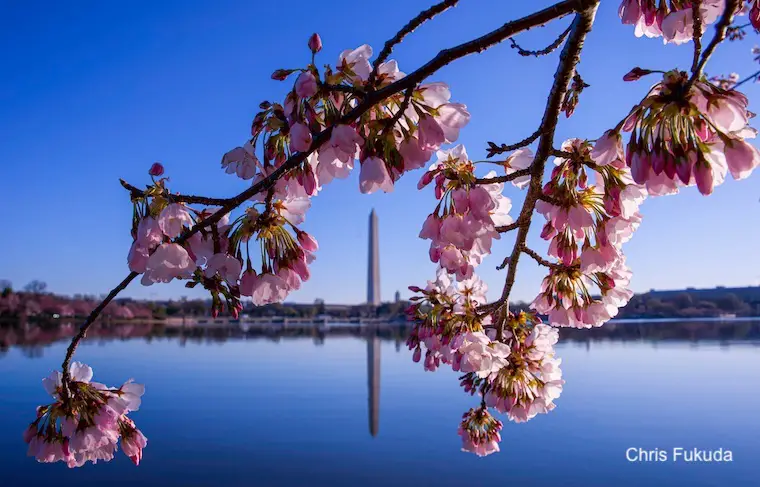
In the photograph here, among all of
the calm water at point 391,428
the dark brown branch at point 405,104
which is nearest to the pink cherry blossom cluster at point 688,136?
the dark brown branch at point 405,104

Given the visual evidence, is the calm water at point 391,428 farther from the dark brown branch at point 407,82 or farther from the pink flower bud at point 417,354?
the dark brown branch at point 407,82

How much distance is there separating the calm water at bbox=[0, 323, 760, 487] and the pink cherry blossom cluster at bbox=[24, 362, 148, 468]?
8.72 m

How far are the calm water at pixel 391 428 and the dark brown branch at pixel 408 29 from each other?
9.64 meters

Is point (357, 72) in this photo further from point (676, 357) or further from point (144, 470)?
point (676, 357)

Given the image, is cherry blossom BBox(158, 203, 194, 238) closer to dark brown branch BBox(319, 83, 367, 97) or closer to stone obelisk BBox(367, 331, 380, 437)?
dark brown branch BBox(319, 83, 367, 97)

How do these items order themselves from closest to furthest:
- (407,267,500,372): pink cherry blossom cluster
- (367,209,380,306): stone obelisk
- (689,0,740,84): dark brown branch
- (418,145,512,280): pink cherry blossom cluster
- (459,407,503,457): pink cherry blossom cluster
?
1. (689,0,740,84): dark brown branch
2. (418,145,512,280): pink cherry blossom cluster
3. (407,267,500,372): pink cherry blossom cluster
4. (459,407,503,457): pink cherry blossom cluster
5. (367,209,380,306): stone obelisk

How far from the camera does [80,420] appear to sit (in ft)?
4.87

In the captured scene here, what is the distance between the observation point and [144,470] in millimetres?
10312

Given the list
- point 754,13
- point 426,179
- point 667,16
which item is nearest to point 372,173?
point 426,179

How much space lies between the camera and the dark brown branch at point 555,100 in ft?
3.68

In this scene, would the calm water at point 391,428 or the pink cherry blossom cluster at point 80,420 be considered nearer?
the pink cherry blossom cluster at point 80,420

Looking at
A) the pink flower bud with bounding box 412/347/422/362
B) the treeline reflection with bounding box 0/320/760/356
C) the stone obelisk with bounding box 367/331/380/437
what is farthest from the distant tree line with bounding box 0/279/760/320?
the pink flower bud with bounding box 412/347/422/362

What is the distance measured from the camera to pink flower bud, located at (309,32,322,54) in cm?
102

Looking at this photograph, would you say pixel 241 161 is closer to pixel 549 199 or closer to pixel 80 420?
pixel 549 199
